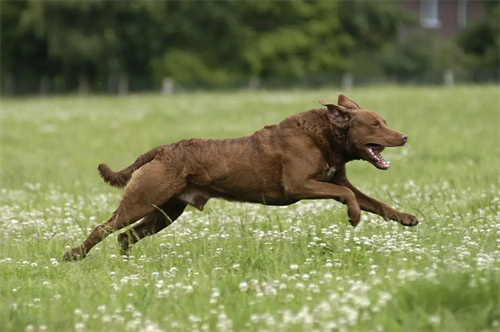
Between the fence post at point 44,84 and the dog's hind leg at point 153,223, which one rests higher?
the dog's hind leg at point 153,223

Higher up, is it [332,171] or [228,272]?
[332,171]

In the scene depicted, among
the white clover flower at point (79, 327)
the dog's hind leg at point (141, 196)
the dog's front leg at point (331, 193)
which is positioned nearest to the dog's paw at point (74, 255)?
the dog's hind leg at point (141, 196)

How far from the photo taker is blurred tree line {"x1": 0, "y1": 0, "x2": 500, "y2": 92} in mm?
51031

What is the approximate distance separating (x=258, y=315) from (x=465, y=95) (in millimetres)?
20917

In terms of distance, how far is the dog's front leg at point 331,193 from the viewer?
20.3ft

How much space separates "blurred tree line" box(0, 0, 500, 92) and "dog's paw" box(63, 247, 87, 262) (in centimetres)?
4313

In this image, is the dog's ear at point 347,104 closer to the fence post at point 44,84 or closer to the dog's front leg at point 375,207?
the dog's front leg at point 375,207

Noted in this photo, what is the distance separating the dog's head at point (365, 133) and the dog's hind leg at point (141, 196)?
1343 millimetres

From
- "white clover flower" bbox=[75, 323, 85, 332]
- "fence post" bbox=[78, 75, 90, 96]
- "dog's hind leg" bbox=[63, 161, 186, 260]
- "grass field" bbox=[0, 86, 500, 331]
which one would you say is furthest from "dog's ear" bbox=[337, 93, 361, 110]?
"fence post" bbox=[78, 75, 90, 96]

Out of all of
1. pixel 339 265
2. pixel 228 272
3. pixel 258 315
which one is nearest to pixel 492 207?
pixel 339 265

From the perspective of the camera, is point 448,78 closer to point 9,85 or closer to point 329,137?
point 9,85

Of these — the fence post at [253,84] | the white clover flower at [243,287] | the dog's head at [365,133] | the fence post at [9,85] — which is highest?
the dog's head at [365,133]

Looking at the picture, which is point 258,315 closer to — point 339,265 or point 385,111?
point 339,265

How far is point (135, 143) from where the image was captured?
1914 centimetres
